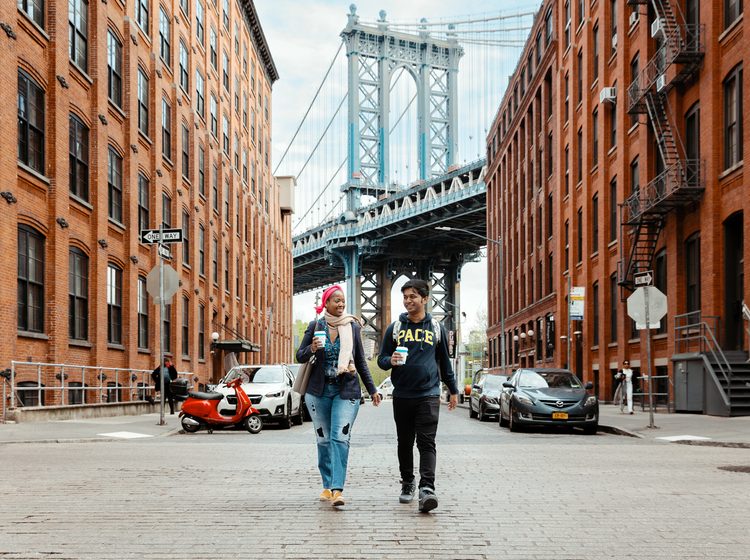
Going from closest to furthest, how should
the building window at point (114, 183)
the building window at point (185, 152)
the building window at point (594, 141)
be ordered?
the building window at point (114, 183)
the building window at point (185, 152)
the building window at point (594, 141)

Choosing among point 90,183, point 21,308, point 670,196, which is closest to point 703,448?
point 670,196

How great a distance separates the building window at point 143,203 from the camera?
99.7 feet

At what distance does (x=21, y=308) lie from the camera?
2058 centimetres

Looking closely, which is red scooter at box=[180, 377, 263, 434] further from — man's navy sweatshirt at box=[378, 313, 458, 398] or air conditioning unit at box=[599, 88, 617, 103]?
air conditioning unit at box=[599, 88, 617, 103]

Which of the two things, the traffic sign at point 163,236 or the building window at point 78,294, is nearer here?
the traffic sign at point 163,236

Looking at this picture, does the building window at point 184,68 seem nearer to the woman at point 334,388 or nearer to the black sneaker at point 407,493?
the woman at point 334,388

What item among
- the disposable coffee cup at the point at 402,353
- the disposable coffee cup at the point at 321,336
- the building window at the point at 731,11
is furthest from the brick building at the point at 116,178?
the building window at the point at 731,11

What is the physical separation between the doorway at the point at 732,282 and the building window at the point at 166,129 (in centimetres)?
1925

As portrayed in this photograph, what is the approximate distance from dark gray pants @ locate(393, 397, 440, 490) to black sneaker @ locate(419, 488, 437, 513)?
76 millimetres

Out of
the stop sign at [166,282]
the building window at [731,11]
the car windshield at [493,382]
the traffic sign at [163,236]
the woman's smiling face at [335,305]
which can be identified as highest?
the building window at [731,11]

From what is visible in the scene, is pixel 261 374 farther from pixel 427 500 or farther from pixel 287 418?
pixel 427 500

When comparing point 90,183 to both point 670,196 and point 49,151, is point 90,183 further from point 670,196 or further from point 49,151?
point 670,196

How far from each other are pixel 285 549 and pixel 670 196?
21693 mm

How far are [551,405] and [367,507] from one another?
450 inches
